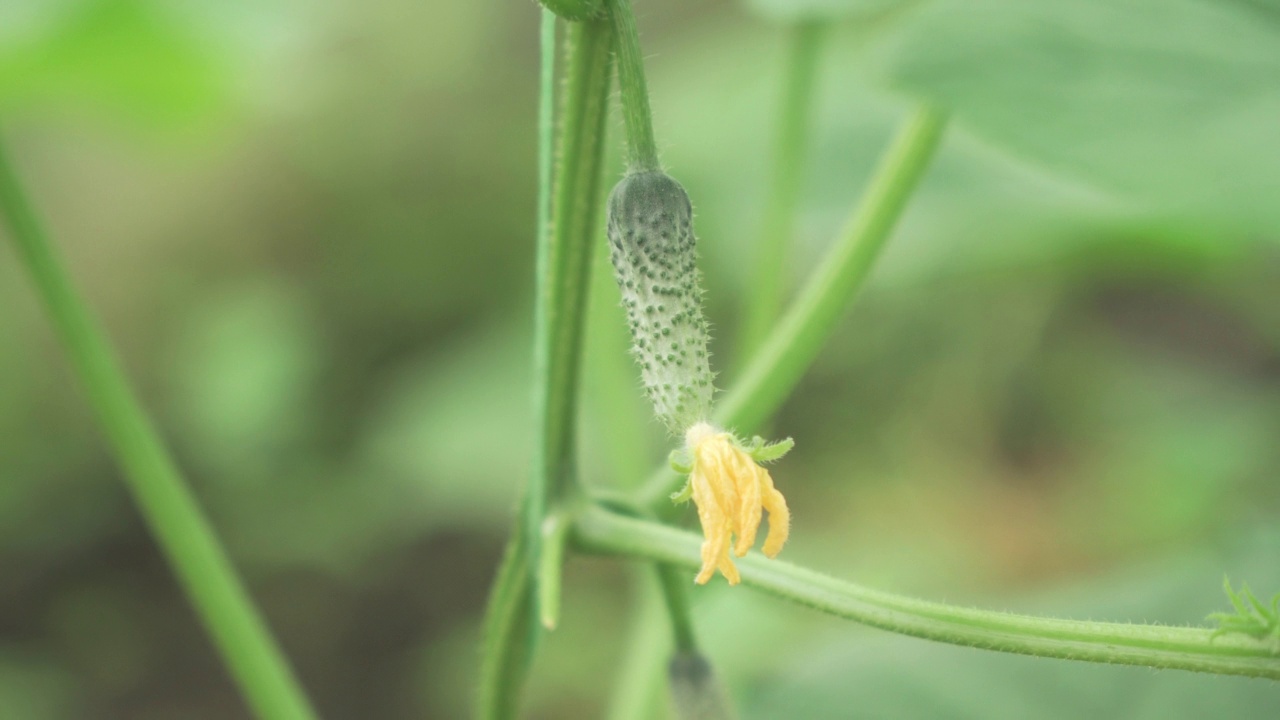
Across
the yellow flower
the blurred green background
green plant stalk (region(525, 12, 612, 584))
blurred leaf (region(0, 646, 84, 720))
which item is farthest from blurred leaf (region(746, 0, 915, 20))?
blurred leaf (region(0, 646, 84, 720))

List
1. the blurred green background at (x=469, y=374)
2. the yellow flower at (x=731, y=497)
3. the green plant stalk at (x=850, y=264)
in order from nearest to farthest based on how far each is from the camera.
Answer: the yellow flower at (x=731, y=497)
the green plant stalk at (x=850, y=264)
the blurred green background at (x=469, y=374)

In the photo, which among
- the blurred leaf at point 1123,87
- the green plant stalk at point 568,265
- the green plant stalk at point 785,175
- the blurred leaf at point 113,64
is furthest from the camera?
the blurred leaf at point 113,64

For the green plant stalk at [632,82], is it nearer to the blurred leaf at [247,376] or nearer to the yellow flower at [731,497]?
the yellow flower at [731,497]

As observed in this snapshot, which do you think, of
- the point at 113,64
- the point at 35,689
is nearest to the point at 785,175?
the point at 113,64

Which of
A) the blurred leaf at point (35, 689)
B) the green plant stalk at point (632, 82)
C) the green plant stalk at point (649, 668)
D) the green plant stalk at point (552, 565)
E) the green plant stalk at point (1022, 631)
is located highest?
the green plant stalk at point (632, 82)

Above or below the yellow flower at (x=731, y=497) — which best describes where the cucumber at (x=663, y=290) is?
above

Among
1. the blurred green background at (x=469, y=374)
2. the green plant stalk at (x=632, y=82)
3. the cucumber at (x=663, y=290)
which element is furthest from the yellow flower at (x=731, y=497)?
the blurred green background at (x=469, y=374)

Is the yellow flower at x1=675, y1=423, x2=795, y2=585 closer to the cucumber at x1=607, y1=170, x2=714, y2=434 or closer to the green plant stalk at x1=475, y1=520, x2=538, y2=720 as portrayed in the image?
the cucumber at x1=607, y1=170, x2=714, y2=434
